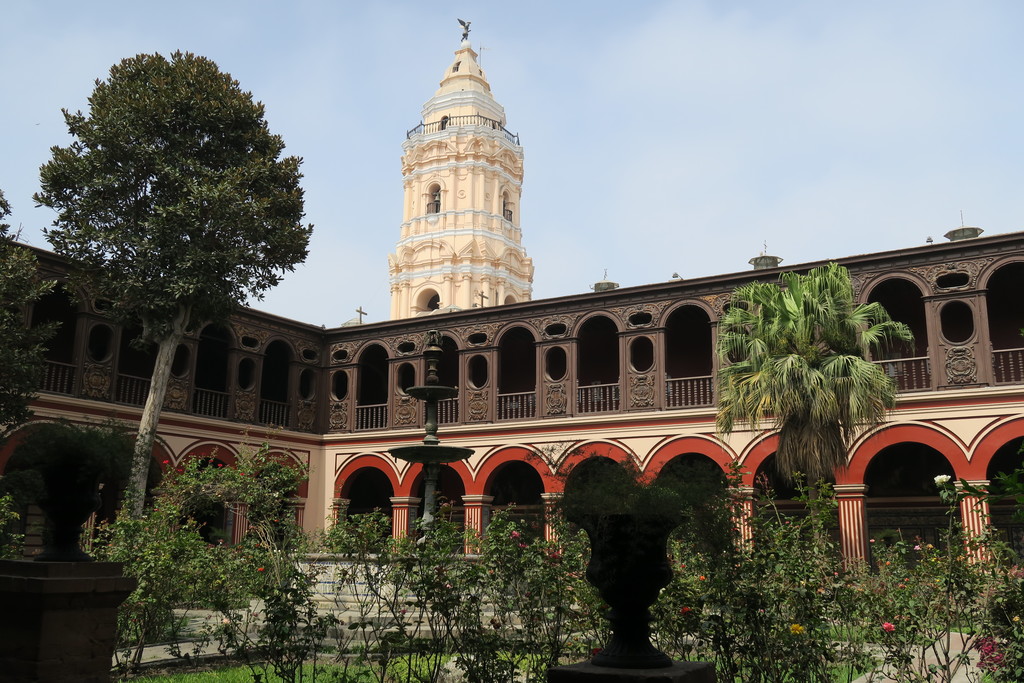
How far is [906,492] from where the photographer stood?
799 inches

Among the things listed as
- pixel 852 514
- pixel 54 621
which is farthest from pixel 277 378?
pixel 54 621

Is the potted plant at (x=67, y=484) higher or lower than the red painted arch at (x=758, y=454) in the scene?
lower

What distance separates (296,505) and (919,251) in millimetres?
15510

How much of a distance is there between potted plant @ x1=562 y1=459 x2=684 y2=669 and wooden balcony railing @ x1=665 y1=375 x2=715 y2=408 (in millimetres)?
15438

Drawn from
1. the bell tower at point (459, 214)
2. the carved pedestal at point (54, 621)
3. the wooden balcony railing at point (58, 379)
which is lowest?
the carved pedestal at point (54, 621)

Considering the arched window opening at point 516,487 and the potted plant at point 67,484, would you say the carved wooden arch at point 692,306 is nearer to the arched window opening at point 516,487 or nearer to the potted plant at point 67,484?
the arched window opening at point 516,487

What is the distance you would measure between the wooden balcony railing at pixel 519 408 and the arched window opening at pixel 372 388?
315 cm

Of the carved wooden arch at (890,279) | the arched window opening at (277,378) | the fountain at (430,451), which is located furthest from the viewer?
the arched window opening at (277,378)

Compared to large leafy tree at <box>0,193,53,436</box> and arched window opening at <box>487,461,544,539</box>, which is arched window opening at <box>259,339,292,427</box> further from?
large leafy tree at <box>0,193,53,436</box>

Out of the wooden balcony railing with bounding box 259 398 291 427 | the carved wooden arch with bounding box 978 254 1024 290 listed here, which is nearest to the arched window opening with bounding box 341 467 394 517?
the wooden balcony railing with bounding box 259 398 291 427

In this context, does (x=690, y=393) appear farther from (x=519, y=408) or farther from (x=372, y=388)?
(x=372, y=388)

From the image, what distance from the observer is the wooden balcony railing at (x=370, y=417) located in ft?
76.9

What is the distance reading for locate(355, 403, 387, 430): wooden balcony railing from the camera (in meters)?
23.4

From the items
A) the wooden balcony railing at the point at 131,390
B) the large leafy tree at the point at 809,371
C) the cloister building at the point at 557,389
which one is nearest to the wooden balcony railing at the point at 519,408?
the cloister building at the point at 557,389
